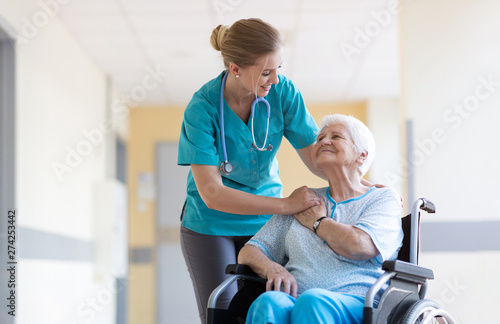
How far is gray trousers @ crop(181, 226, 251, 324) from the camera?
2.10m

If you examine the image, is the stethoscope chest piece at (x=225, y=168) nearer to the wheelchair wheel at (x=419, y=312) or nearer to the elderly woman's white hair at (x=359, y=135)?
the elderly woman's white hair at (x=359, y=135)

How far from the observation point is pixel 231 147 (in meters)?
2.15

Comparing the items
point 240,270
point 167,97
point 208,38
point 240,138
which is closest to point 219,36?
point 240,138

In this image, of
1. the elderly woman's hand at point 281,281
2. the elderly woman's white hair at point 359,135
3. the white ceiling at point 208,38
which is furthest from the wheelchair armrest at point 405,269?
the white ceiling at point 208,38

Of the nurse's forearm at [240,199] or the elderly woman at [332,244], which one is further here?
the nurse's forearm at [240,199]

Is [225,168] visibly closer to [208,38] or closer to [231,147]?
[231,147]

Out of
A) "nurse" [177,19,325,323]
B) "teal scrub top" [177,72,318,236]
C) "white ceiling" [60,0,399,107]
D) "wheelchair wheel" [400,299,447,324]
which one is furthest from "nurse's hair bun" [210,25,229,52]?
"white ceiling" [60,0,399,107]

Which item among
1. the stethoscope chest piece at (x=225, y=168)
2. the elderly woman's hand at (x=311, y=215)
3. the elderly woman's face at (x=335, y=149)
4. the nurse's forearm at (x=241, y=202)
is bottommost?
the elderly woman's hand at (x=311, y=215)

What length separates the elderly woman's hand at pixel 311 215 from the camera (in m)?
1.88

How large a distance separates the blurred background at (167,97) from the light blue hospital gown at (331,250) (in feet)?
6.59

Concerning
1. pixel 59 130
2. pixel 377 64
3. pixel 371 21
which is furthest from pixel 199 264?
pixel 377 64

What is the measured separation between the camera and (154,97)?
691cm

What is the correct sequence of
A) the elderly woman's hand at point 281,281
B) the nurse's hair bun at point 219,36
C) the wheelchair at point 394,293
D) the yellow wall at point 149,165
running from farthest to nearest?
the yellow wall at point 149,165, the nurse's hair bun at point 219,36, the elderly woman's hand at point 281,281, the wheelchair at point 394,293

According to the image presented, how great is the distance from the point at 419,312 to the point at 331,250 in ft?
0.98
